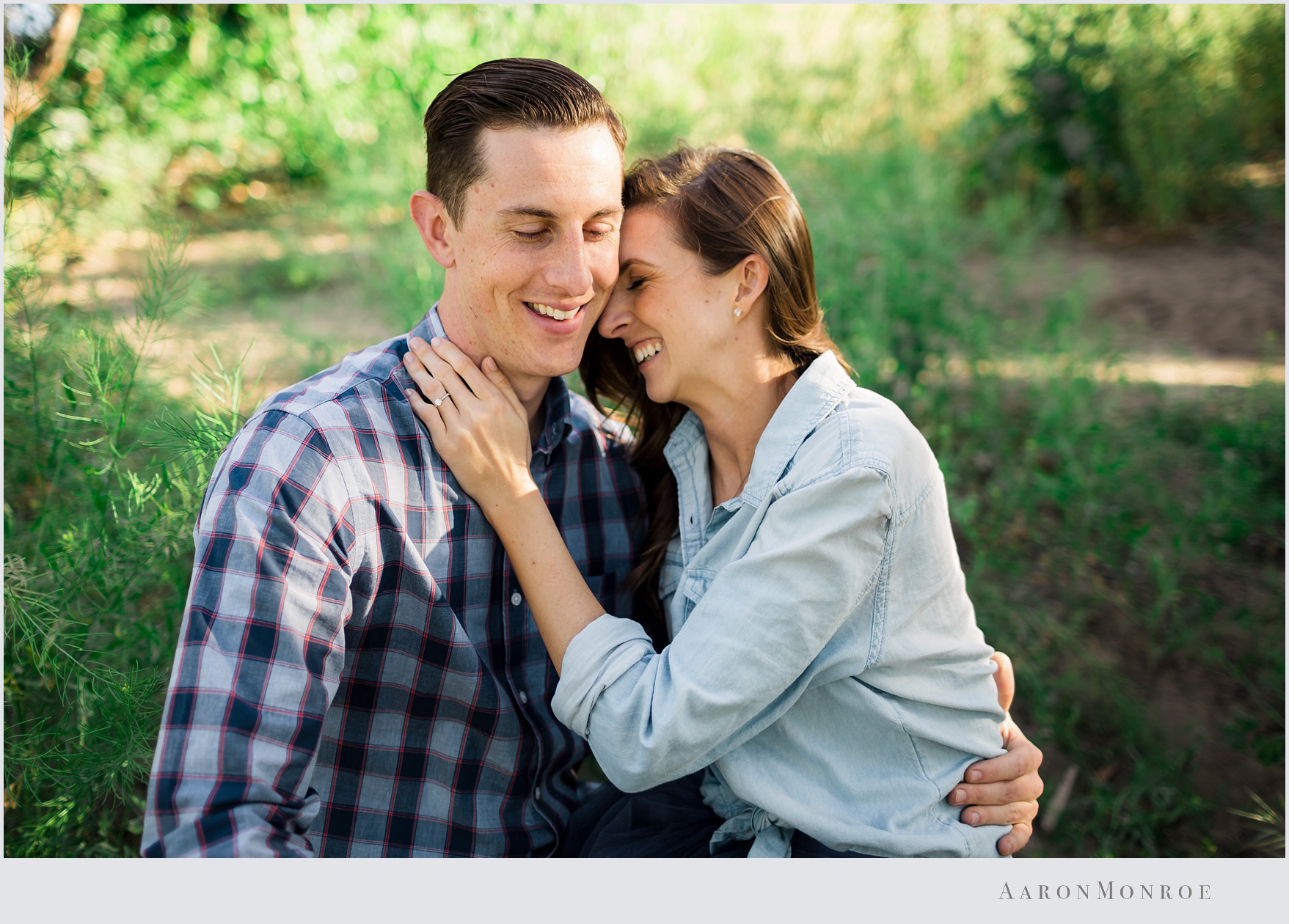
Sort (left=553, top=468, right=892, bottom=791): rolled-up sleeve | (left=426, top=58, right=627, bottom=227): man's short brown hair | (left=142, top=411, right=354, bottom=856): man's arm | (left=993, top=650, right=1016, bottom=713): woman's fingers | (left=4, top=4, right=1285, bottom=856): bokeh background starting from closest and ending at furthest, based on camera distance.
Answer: (left=142, top=411, right=354, bottom=856): man's arm → (left=553, top=468, right=892, bottom=791): rolled-up sleeve → (left=426, top=58, right=627, bottom=227): man's short brown hair → (left=993, top=650, right=1016, bottom=713): woman's fingers → (left=4, top=4, right=1285, bottom=856): bokeh background

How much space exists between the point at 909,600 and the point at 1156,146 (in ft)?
17.0

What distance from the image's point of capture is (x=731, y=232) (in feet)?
6.74

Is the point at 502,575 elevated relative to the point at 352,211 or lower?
lower

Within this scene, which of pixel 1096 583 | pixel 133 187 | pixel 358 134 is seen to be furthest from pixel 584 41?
pixel 1096 583

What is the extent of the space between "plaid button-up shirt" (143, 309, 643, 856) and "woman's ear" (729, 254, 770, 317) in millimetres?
517

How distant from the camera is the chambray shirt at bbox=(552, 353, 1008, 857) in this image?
1.72 meters

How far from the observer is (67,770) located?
7.02 feet

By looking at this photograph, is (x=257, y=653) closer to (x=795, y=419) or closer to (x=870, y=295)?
(x=795, y=419)

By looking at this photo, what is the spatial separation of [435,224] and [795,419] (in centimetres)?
95

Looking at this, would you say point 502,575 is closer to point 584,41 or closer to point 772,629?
point 772,629

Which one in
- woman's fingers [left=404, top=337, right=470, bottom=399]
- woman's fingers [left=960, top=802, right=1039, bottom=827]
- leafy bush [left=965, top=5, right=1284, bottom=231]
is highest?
leafy bush [left=965, top=5, right=1284, bottom=231]

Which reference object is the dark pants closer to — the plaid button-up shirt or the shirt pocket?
the plaid button-up shirt

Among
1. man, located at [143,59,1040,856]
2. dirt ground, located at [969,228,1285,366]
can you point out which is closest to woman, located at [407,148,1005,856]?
man, located at [143,59,1040,856]

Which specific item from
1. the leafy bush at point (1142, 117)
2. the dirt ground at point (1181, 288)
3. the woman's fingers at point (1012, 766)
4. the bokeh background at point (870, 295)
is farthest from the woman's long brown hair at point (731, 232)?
the leafy bush at point (1142, 117)
